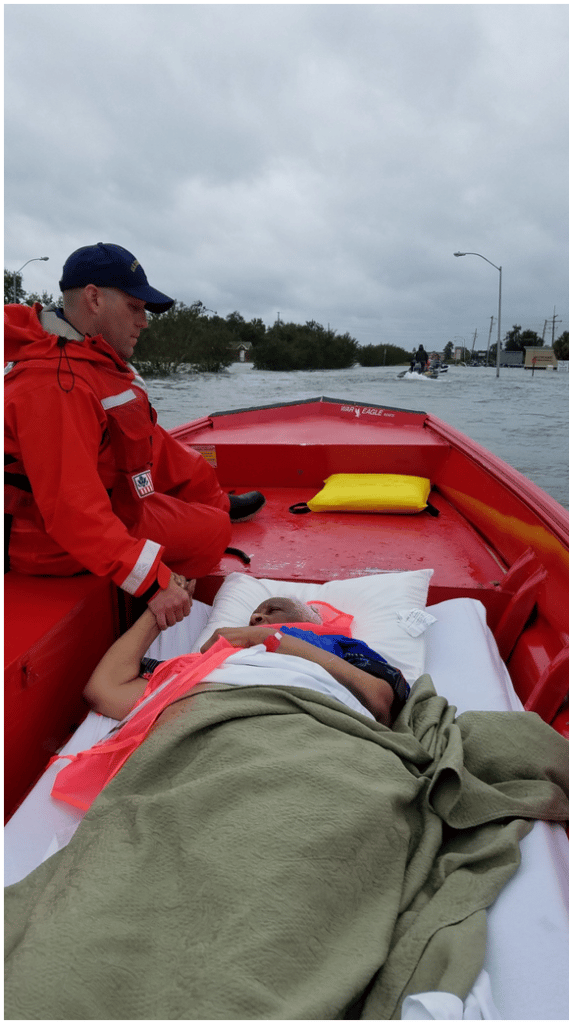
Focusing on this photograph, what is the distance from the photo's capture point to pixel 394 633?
1.97 meters

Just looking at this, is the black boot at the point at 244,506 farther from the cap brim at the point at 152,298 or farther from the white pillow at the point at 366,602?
the cap brim at the point at 152,298

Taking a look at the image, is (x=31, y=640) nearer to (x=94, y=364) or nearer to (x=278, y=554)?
(x=94, y=364)

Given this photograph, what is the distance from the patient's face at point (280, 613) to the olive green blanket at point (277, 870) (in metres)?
0.63

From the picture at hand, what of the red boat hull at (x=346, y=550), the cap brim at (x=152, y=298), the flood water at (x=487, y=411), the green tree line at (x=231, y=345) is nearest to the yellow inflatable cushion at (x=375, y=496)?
the red boat hull at (x=346, y=550)

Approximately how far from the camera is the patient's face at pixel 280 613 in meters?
1.89

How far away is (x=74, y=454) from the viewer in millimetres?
1611

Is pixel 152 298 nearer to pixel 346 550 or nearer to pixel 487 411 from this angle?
pixel 346 550

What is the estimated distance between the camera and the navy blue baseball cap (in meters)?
1.78

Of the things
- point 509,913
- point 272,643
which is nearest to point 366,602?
point 272,643

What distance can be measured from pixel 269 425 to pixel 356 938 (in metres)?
4.03

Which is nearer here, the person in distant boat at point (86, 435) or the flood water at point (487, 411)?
the person in distant boat at point (86, 435)

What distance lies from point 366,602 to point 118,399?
111 centimetres

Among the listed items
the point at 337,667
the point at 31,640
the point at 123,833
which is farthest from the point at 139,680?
the point at 123,833

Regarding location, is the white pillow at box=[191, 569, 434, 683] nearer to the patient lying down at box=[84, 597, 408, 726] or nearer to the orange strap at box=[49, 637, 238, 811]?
the patient lying down at box=[84, 597, 408, 726]
